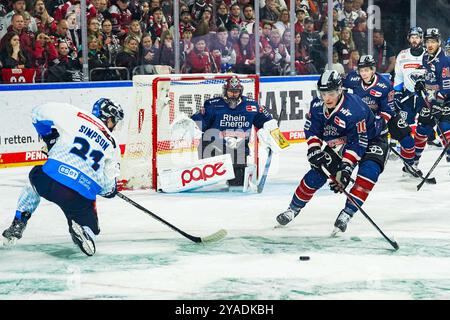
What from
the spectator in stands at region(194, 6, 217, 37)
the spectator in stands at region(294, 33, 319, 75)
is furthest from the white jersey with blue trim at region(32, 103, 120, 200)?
the spectator in stands at region(294, 33, 319, 75)

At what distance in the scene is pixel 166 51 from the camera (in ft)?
35.9

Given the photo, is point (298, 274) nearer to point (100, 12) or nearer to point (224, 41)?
point (100, 12)

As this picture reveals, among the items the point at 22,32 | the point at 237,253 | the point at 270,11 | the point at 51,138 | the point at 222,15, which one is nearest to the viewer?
the point at 51,138

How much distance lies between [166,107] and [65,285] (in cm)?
386

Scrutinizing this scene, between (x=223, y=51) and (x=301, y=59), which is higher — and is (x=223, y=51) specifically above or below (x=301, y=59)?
above

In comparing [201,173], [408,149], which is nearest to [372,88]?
[408,149]

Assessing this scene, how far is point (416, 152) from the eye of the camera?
9.63 meters

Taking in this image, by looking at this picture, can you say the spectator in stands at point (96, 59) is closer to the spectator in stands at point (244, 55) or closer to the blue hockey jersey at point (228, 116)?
the spectator in stands at point (244, 55)

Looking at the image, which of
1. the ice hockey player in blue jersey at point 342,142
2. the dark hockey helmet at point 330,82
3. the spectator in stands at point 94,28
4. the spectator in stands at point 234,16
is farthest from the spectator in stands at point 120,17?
the dark hockey helmet at point 330,82

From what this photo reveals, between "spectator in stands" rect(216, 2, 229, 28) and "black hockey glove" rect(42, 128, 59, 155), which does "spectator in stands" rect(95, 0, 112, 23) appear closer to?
"spectator in stands" rect(216, 2, 229, 28)

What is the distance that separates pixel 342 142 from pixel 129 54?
176 inches

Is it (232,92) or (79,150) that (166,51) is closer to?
(232,92)

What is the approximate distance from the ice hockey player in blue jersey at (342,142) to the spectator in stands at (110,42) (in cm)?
416
